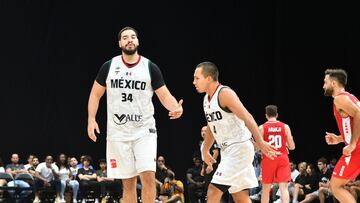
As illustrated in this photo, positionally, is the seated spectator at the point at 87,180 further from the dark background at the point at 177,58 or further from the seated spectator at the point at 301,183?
the seated spectator at the point at 301,183

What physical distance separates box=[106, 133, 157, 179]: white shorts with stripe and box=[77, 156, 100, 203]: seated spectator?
969cm

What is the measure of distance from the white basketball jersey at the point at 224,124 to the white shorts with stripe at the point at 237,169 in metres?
0.07

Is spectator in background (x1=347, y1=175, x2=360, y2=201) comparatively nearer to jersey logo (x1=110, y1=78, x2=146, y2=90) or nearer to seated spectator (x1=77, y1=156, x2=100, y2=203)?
seated spectator (x1=77, y1=156, x2=100, y2=203)

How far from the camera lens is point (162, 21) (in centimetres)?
1980

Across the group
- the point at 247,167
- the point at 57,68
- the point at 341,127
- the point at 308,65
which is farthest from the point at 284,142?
the point at 57,68

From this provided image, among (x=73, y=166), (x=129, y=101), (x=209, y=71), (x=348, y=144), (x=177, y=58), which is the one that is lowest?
(x=73, y=166)

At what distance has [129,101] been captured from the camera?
6672mm

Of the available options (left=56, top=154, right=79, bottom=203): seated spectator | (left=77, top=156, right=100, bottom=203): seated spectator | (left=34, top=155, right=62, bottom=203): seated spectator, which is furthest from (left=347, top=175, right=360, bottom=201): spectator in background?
(left=34, top=155, right=62, bottom=203): seated spectator

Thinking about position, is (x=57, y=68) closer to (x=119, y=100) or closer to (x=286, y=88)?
(x=286, y=88)

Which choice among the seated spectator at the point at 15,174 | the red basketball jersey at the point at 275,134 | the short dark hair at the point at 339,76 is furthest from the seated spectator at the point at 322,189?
the short dark hair at the point at 339,76

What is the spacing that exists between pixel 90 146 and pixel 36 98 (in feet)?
6.93

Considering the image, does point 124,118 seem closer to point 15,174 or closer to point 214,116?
point 214,116

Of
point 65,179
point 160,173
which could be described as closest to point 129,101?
point 160,173

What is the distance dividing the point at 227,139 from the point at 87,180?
34.1 feet
